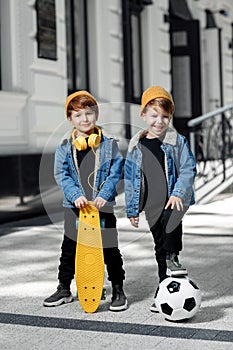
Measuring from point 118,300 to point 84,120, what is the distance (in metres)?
1.18

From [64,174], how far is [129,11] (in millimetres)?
8823

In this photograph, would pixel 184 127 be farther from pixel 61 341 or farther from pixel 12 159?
pixel 61 341

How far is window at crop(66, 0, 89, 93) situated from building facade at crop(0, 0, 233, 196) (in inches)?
0.6

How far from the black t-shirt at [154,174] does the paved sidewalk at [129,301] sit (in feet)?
0.72

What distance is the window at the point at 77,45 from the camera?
466 inches

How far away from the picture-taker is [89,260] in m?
4.90

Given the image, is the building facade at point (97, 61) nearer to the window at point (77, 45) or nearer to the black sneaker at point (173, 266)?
the window at point (77, 45)

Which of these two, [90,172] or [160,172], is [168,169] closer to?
[160,172]

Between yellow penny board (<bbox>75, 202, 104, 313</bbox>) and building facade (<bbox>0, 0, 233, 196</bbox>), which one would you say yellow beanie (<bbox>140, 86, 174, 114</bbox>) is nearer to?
yellow penny board (<bbox>75, 202, 104, 313</bbox>)

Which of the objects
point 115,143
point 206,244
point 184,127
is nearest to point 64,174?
point 115,143

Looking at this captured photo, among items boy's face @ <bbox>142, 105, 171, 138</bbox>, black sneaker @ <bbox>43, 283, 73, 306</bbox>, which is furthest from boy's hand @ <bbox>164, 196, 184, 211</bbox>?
black sneaker @ <bbox>43, 283, 73, 306</bbox>

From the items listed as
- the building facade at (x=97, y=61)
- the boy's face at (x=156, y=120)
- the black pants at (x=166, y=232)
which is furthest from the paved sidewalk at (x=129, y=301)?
the building facade at (x=97, y=61)

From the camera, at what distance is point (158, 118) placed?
189 inches

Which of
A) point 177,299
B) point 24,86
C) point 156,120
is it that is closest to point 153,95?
point 156,120
